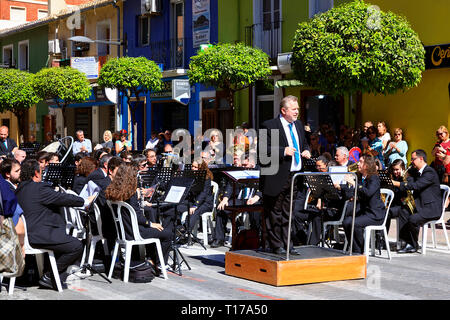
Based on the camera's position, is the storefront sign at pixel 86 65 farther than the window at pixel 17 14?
No

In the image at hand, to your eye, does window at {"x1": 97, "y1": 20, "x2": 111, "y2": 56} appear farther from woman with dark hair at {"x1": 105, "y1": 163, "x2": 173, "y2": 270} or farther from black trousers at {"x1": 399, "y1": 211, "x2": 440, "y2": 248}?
woman with dark hair at {"x1": 105, "y1": 163, "x2": 173, "y2": 270}

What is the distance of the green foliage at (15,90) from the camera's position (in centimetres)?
2902

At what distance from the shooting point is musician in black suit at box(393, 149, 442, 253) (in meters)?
11.2

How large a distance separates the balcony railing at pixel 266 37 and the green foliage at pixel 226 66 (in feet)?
7.68

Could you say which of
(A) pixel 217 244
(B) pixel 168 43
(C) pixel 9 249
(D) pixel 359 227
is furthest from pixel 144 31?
(C) pixel 9 249

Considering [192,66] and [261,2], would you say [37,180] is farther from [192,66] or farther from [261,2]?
[261,2]

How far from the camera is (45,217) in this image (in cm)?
836

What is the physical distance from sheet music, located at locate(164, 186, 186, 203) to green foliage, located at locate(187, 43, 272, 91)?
9638 millimetres

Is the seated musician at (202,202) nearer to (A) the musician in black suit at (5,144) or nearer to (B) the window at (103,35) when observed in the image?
(A) the musician in black suit at (5,144)

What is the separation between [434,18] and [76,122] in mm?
21438

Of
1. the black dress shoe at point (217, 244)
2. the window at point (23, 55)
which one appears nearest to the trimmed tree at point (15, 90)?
the window at point (23, 55)

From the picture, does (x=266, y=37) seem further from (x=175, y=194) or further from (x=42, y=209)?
(x=42, y=209)

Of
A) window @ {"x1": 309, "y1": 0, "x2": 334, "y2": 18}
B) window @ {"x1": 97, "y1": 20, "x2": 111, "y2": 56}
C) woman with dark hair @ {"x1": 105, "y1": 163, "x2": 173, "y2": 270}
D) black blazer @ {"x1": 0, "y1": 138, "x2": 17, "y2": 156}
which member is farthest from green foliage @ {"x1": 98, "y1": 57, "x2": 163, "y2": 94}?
woman with dark hair @ {"x1": 105, "y1": 163, "x2": 173, "y2": 270}

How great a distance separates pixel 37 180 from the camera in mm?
8539
